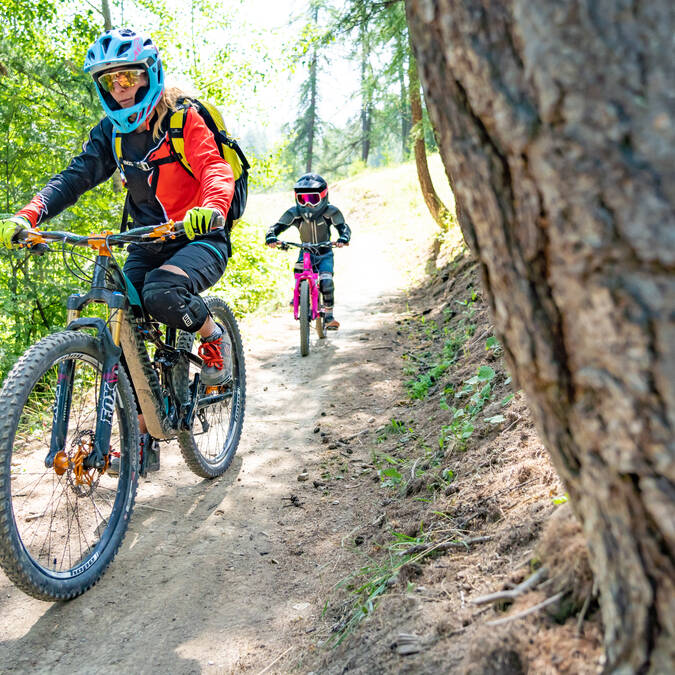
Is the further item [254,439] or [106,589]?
[254,439]

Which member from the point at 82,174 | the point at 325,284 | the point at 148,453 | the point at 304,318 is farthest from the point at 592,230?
the point at 325,284

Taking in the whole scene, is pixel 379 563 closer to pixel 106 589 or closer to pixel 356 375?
pixel 106 589

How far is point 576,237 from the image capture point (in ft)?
3.92

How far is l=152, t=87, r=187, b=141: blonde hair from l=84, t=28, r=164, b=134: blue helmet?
4.3 inches

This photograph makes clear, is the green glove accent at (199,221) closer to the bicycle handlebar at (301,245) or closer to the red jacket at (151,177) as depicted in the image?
the red jacket at (151,177)

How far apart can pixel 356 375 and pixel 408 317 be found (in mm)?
3177

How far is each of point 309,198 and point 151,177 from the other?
17.7ft

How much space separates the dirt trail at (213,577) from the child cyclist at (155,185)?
58cm

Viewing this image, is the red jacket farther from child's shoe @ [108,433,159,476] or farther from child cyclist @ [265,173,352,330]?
child cyclist @ [265,173,352,330]

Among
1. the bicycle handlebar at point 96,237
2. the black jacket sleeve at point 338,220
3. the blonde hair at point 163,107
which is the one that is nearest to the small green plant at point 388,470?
the bicycle handlebar at point 96,237

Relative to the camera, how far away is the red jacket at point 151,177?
367 cm

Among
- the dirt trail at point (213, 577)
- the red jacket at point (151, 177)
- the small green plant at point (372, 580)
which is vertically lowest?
the dirt trail at point (213, 577)

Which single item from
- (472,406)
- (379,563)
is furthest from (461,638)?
(472,406)

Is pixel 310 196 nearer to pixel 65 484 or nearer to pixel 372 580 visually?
pixel 65 484
